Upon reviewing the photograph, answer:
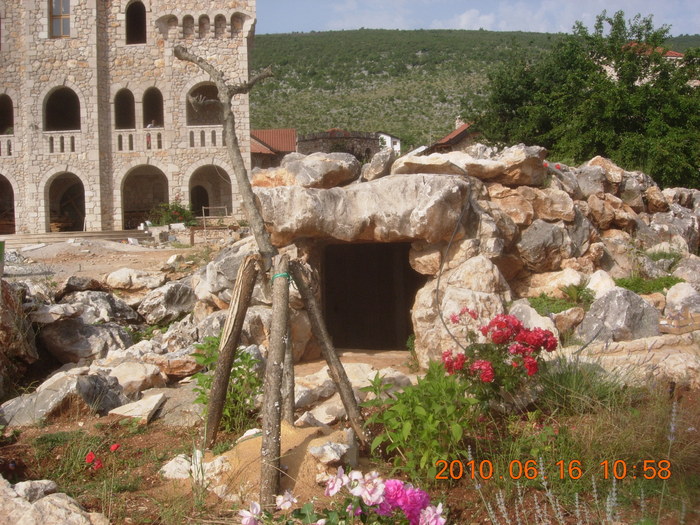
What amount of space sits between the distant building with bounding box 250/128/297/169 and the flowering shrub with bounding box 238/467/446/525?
75.1 ft

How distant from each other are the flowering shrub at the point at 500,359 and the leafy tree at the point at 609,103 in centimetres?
1215

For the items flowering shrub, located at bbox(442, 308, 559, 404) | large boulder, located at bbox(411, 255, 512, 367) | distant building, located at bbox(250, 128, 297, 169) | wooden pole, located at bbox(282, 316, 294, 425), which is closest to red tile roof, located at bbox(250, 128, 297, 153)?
distant building, located at bbox(250, 128, 297, 169)

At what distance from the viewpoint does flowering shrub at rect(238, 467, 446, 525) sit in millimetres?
2844

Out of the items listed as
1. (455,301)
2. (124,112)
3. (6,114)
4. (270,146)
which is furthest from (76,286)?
(270,146)

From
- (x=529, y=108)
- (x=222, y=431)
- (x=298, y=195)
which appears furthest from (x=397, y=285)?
(x=529, y=108)

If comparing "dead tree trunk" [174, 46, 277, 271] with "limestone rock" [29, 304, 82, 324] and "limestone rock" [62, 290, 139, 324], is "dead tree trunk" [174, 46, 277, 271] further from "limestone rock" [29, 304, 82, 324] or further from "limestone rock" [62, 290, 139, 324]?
"limestone rock" [62, 290, 139, 324]

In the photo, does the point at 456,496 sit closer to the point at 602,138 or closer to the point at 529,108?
the point at 602,138

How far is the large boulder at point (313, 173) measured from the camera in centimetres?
856

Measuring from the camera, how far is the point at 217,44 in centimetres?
2177

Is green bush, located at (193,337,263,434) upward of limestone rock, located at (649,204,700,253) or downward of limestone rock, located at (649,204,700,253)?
downward

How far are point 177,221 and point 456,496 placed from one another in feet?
61.9

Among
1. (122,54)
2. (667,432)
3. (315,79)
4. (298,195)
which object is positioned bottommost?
(667,432)

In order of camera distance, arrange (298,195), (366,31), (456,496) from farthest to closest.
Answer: (366,31), (298,195), (456,496)

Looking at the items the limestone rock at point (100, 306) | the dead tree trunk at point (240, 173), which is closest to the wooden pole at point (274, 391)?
the dead tree trunk at point (240, 173)
